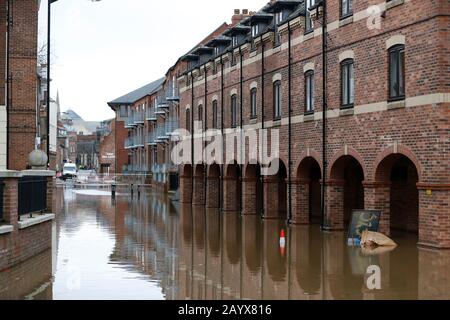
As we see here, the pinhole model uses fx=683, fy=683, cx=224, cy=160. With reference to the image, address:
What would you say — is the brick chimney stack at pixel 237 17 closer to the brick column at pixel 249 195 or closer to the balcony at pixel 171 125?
the balcony at pixel 171 125

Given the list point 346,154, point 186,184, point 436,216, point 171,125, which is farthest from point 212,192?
point 436,216

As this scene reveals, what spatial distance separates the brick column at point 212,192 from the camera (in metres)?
37.5

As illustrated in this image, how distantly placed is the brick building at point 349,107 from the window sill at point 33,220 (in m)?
9.30

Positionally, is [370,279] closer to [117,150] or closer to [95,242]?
[95,242]

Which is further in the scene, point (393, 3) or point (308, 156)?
point (308, 156)

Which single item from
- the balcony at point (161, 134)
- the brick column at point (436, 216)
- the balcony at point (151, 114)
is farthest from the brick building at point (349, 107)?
the balcony at point (151, 114)

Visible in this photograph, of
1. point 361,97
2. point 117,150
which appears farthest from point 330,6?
point 117,150

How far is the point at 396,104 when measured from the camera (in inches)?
750

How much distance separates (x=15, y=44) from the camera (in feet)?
89.4

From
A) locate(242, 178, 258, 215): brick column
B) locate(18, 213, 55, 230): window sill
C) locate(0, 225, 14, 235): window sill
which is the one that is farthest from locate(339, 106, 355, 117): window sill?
locate(0, 225, 14, 235): window sill

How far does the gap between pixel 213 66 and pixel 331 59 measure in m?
14.1

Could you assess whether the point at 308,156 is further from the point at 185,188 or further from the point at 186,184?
the point at 185,188

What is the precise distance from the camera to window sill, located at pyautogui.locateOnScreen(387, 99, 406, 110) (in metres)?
18.8

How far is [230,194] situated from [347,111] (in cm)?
1334
